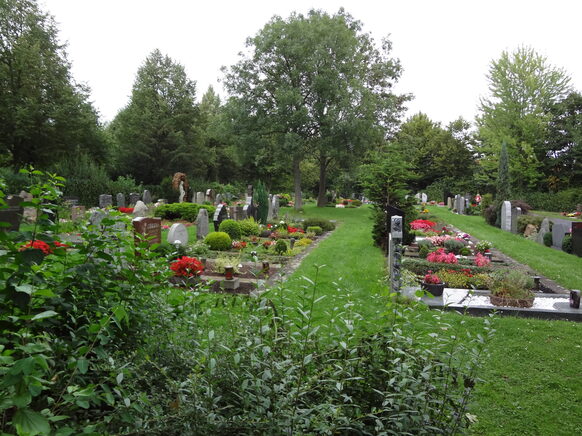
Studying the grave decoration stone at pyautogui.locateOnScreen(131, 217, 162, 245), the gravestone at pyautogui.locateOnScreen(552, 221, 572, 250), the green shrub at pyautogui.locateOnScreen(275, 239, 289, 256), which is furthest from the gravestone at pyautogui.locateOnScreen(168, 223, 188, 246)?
the gravestone at pyautogui.locateOnScreen(552, 221, 572, 250)

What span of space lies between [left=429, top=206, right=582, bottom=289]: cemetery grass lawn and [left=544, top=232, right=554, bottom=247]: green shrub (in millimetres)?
332

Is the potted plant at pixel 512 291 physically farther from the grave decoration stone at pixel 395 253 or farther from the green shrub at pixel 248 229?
the green shrub at pixel 248 229

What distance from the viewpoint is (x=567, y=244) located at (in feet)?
43.6

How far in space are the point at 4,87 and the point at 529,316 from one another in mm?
32925

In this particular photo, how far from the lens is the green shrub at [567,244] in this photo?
520 inches

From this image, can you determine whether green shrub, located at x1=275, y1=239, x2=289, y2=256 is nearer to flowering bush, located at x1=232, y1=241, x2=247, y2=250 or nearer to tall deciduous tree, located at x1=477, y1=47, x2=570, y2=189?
flowering bush, located at x1=232, y1=241, x2=247, y2=250

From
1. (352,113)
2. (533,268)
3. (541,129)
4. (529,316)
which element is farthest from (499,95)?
(529,316)

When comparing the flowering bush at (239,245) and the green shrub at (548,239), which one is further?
the green shrub at (548,239)

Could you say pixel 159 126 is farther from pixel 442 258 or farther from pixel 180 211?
pixel 442 258

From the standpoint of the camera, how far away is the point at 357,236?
16.7 meters

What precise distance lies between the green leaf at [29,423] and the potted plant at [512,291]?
7752 mm

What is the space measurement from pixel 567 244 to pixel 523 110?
28.2m

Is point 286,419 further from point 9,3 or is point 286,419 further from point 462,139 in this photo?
point 462,139

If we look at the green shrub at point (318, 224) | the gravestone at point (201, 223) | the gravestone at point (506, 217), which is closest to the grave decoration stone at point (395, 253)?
the gravestone at point (201, 223)
